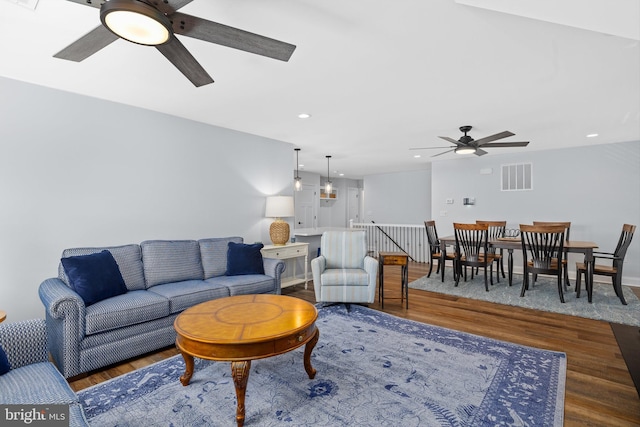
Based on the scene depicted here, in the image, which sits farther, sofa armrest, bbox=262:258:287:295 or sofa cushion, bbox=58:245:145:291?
sofa armrest, bbox=262:258:287:295

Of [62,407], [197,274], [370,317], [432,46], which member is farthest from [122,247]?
[432,46]

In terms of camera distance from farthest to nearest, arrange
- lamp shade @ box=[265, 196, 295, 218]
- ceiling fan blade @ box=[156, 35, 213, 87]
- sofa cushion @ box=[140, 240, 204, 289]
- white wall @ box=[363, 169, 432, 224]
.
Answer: white wall @ box=[363, 169, 432, 224] → lamp shade @ box=[265, 196, 295, 218] → sofa cushion @ box=[140, 240, 204, 289] → ceiling fan blade @ box=[156, 35, 213, 87]

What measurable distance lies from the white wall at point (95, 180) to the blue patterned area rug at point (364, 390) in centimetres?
161

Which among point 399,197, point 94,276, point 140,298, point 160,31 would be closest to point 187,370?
point 140,298

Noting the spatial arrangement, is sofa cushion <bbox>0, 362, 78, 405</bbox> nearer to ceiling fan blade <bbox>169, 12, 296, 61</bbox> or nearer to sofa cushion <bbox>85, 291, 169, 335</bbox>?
sofa cushion <bbox>85, 291, 169, 335</bbox>

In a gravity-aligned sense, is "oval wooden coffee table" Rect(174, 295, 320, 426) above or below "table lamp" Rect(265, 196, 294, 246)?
below

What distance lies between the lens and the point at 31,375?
1.55m

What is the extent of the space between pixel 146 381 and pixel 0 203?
6.90 ft

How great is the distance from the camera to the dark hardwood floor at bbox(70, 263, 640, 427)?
6.59 feet

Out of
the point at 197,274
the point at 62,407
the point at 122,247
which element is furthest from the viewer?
the point at 197,274

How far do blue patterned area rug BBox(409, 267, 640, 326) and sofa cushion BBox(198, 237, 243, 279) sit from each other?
→ 314 cm

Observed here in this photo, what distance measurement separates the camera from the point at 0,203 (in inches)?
109

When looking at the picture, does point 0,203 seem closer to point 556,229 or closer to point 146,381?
point 146,381

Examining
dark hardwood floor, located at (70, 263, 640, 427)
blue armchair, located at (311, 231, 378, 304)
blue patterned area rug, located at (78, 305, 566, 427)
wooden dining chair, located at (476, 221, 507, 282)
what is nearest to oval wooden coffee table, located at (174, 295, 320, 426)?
blue patterned area rug, located at (78, 305, 566, 427)
